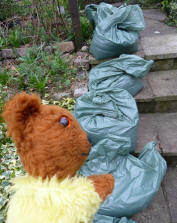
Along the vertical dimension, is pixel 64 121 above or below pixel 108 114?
above

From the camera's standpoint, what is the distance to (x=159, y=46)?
2850mm

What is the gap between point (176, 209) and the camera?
1740 millimetres

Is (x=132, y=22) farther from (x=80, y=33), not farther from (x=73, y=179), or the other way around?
(x=73, y=179)

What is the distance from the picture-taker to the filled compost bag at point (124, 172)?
1.63 meters

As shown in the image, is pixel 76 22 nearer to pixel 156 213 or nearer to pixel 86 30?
pixel 86 30

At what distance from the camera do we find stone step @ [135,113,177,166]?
1.99 meters

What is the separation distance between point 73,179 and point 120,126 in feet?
3.24

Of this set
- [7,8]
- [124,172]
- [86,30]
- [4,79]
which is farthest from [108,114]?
[7,8]

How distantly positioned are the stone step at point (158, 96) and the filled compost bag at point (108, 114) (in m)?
0.42

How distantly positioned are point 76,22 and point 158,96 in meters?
1.60

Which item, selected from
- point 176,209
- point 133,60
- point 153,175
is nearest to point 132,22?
point 133,60

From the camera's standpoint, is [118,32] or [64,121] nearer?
[64,121]

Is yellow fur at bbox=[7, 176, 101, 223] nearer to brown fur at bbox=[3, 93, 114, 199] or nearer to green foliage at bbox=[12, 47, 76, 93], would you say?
brown fur at bbox=[3, 93, 114, 199]

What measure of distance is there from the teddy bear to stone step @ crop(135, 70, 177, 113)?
1.59 metres
